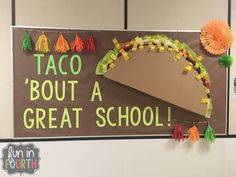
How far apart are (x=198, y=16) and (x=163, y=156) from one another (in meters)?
1.29

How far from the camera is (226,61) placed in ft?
9.11

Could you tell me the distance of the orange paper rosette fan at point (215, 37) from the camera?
2758mm

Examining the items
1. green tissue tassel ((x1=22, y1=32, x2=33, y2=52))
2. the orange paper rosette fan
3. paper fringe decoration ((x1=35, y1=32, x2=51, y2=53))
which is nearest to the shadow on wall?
the orange paper rosette fan

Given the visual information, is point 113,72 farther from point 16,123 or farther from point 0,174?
point 0,174

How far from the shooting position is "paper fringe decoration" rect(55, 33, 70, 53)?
102 inches

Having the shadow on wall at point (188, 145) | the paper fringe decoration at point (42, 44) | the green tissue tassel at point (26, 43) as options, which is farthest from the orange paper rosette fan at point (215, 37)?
the green tissue tassel at point (26, 43)

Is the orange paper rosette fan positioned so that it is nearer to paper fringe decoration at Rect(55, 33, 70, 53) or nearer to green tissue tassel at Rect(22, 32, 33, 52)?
paper fringe decoration at Rect(55, 33, 70, 53)

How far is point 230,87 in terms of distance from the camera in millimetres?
2828

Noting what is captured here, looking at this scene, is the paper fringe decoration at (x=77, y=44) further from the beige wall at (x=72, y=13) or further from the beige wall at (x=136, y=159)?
the beige wall at (x=136, y=159)

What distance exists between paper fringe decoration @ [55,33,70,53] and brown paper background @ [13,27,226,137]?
35mm

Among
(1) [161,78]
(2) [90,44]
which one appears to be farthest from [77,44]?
(1) [161,78]

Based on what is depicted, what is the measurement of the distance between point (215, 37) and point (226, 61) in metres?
0.24

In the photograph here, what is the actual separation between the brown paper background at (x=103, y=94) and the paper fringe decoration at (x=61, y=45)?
1.4 inches

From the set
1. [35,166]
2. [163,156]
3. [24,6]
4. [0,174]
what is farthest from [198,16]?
[0,174]
